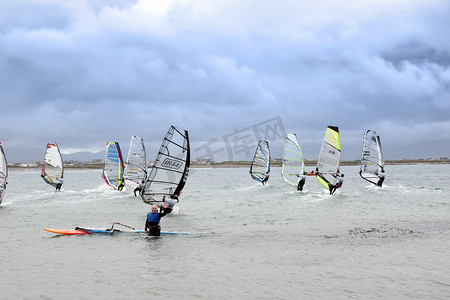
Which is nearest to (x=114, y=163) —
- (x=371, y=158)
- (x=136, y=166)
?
(x=136, y=166)

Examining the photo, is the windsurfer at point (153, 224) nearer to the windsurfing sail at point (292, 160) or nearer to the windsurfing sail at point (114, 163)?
the windsurfing sail at point (114, 163)

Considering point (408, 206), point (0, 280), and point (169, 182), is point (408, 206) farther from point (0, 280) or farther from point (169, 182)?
point (0, 280)

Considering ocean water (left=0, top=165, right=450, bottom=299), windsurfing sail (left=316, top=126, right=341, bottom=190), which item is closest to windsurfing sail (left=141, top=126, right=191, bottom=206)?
ocean water (left=0, top=165, right=450, bottom=299)

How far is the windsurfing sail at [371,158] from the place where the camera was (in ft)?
92.5

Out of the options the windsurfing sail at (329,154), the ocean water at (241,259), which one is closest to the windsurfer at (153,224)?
the ocean water at (241,259)

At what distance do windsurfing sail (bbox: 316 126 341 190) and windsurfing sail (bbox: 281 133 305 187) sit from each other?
5.06ft

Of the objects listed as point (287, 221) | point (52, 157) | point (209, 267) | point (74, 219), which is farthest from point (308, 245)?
point (52, 157)

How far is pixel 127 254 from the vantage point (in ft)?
30.6

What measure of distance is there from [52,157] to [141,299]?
2899 centimetres

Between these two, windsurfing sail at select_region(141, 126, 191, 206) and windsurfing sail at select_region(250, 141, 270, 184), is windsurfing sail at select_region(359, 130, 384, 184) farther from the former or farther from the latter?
windsurfing sail at select_region(141, 126, 191, 206)

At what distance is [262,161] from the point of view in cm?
3466

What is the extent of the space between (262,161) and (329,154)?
943 centimetres

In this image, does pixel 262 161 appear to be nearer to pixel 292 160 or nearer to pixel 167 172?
pixel 292 160

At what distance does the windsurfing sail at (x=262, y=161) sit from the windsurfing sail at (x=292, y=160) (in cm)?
554
